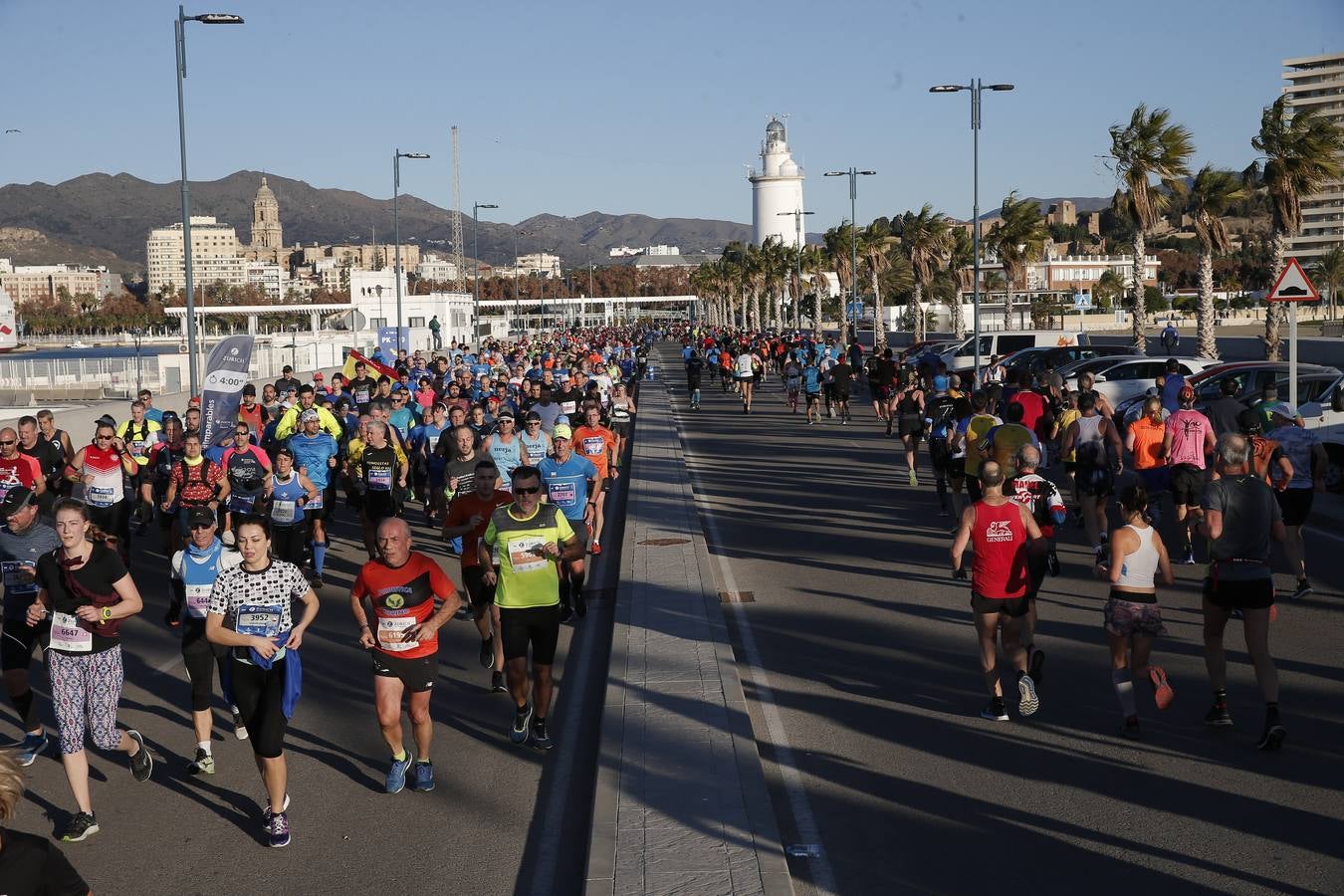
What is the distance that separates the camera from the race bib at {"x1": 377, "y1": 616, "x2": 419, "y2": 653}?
731 cm

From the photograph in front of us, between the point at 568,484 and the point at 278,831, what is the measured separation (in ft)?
18.2

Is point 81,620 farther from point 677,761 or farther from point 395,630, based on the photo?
point 677,761

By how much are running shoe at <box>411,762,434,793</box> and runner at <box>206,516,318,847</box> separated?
78 cm

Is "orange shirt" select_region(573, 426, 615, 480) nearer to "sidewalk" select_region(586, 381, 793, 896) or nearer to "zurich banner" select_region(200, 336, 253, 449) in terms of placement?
"sidewalk" select_region(586, 381, 793, 896)

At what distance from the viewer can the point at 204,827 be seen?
7.07m

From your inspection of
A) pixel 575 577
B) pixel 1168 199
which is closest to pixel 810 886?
pixel 575 577

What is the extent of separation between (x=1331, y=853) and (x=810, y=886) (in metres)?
2.38

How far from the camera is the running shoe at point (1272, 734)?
775 cm

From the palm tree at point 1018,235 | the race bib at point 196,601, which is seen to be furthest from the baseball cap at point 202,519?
the palm tree at point 1018,235

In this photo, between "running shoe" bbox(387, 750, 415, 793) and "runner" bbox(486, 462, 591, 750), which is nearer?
"running shoe" bbox(387, 750, 415, 793)

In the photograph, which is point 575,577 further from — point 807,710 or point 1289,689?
point 1289,689

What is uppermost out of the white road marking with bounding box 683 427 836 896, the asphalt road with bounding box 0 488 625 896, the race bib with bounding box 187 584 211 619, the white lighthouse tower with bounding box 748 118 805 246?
the white lighthouse tower with bounding box 748 118 805 246

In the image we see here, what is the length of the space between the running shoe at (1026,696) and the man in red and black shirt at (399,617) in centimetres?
349

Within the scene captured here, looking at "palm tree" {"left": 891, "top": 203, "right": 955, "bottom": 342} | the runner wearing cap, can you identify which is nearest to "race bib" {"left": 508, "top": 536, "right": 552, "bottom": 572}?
the runner wearing cap
